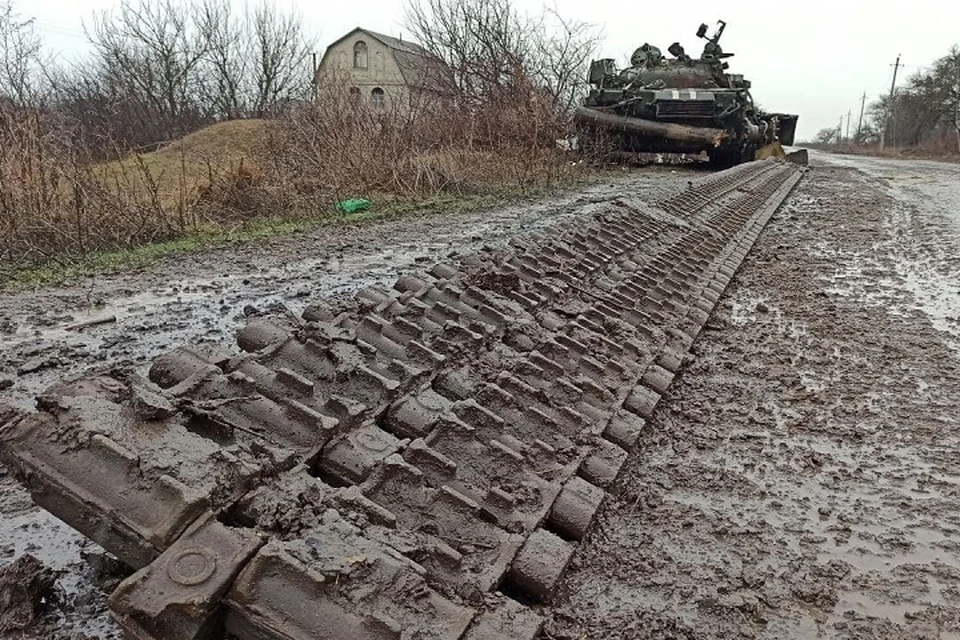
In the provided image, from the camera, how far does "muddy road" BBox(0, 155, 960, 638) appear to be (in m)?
2.09

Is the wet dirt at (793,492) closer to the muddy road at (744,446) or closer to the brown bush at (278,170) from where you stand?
the muddy road at (744,446)

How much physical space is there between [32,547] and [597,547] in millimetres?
1521

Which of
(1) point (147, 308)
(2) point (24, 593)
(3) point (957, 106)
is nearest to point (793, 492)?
(2) point (24, 593)

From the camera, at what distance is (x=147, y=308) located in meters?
4.41

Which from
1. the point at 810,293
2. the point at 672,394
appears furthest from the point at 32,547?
the point at 810,293

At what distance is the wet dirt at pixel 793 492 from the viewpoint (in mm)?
2100

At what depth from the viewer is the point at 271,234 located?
24.4 feet

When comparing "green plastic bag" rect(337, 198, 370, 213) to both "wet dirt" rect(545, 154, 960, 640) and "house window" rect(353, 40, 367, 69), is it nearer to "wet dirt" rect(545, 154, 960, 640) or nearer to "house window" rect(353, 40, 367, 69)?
"wet dirt" rect(545, 154, 960, 640)

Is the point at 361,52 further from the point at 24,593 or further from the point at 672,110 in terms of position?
the point at 24,593

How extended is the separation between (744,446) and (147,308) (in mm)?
3174

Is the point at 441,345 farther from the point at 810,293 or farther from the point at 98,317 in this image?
the point at 810,293

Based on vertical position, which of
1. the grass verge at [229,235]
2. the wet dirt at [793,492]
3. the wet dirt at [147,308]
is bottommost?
the wet dirt at [793,492]

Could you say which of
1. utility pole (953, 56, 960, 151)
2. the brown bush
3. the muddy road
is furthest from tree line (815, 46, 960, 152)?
the muddy road

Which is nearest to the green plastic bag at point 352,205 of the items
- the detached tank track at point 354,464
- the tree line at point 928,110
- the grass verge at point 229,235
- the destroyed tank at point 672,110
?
the grass verge at point 229,235
